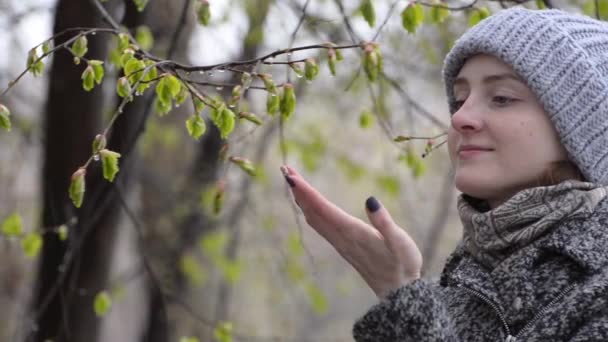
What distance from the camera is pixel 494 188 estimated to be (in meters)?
1.81

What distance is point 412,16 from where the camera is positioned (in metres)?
2.51

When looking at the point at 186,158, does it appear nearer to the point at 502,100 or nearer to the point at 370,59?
the point at 370,59

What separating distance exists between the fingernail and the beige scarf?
28cm

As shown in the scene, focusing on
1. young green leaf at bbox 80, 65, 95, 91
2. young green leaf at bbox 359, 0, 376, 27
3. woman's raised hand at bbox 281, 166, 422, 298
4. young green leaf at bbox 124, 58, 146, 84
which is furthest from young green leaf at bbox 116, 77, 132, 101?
young green leaf at bbox 359, 0, 376, 27

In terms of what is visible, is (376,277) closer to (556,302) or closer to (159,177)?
(556,302)

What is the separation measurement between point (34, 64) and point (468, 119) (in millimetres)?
981

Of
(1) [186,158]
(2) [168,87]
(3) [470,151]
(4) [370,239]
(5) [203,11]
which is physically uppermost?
(1) [186,158]

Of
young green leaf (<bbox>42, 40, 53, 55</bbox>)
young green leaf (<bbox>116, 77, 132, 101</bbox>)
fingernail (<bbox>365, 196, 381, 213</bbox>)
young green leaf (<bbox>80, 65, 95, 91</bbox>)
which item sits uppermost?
young green leaf (<bbox>42, 40, 53, 55</bbox>)

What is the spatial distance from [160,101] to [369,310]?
758 millimetres

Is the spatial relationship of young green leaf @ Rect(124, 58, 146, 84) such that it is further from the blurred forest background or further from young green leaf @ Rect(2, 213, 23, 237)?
young green leaf @ Rect(2, 213, 23, 237)

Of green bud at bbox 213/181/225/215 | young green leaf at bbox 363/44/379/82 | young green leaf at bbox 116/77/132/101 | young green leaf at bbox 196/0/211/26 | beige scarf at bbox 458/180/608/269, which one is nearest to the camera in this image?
beige scarf at bbox 458/180/608/269

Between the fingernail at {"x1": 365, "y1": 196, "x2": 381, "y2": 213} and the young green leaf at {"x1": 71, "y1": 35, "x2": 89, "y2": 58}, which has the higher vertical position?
the young green leaf at {"x1": 71, "y1": 35, "x2": 89, "y2": 58}

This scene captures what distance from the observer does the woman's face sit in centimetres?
180

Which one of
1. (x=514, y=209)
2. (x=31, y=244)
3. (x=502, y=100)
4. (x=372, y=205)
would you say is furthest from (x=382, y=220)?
(x=31, y=244)
